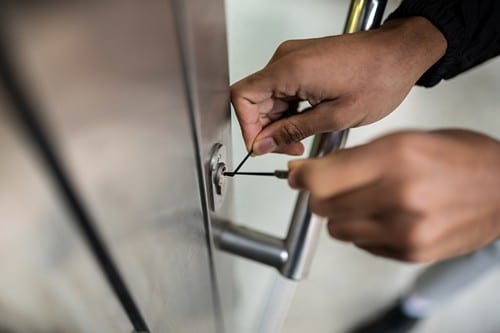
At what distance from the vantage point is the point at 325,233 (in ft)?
2.35

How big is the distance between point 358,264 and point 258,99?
0.54 metres

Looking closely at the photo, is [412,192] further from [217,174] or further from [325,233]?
[325,233]

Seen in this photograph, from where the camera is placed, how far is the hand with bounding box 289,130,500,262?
0.63 ft

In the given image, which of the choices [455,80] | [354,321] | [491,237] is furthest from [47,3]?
[354,321]

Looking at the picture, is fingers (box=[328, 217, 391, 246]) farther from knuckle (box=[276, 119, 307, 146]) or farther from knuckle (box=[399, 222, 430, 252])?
knuckle (box=[276, 119, 307, 146])

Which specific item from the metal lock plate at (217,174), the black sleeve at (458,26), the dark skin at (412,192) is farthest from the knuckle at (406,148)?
the black sleeve at (458,26)

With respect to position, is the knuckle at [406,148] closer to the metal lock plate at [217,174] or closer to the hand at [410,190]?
the hand at [410,190]

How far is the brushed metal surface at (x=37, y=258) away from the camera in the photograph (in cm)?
11

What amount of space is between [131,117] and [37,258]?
0.18 feet

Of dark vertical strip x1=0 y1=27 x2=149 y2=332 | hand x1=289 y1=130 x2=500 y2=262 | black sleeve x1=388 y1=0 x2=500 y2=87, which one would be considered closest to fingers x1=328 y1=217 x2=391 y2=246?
hand x1=289 y1=130 x2=500 y2=262

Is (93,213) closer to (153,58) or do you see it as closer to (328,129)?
(153,58)

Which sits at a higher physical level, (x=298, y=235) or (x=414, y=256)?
(x=414, y=256)

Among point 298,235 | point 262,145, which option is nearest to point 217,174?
point 262,145

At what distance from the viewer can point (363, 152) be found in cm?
20
